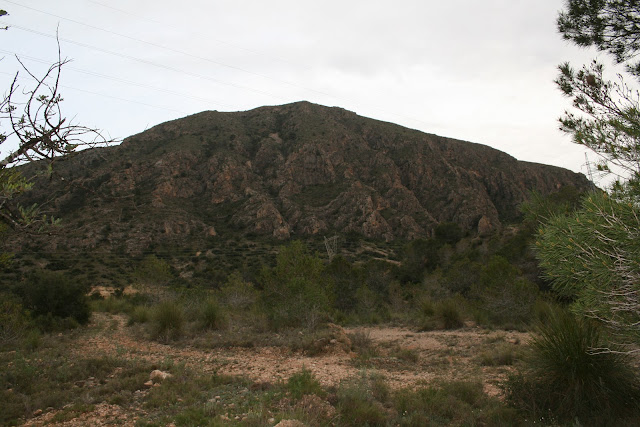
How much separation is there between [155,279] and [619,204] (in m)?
24.7

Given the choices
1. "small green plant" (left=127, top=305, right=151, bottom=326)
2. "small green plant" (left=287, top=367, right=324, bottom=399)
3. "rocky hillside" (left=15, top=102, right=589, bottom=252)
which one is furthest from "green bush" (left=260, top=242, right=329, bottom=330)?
"rocky hillside" (left=15, top=102, right=589, bottom=252)

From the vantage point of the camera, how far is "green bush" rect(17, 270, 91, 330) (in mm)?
13969

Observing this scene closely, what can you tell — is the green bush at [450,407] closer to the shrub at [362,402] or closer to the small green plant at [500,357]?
the shrub at [362,402]

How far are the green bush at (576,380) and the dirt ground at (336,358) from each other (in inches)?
46.5

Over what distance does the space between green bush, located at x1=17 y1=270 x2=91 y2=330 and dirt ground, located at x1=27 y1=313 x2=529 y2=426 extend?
8.18ft

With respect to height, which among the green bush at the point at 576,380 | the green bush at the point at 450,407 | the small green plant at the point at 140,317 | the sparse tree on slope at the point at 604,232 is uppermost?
the sparse tree on slope at the point at 604,232

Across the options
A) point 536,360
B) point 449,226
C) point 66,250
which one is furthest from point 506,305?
point 66,250

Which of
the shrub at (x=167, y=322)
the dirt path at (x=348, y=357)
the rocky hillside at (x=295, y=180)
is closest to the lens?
the dirt path at (x=348, y=357)

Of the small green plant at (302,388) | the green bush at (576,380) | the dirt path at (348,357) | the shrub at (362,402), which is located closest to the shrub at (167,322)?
the dirt path at (348,357)

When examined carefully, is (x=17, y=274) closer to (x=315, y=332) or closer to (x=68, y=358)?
(x=68, y=358)

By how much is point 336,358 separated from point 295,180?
181 ft

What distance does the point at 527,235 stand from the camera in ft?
67.5

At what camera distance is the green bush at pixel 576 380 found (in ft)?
15.1

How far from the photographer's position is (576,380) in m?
4.75
